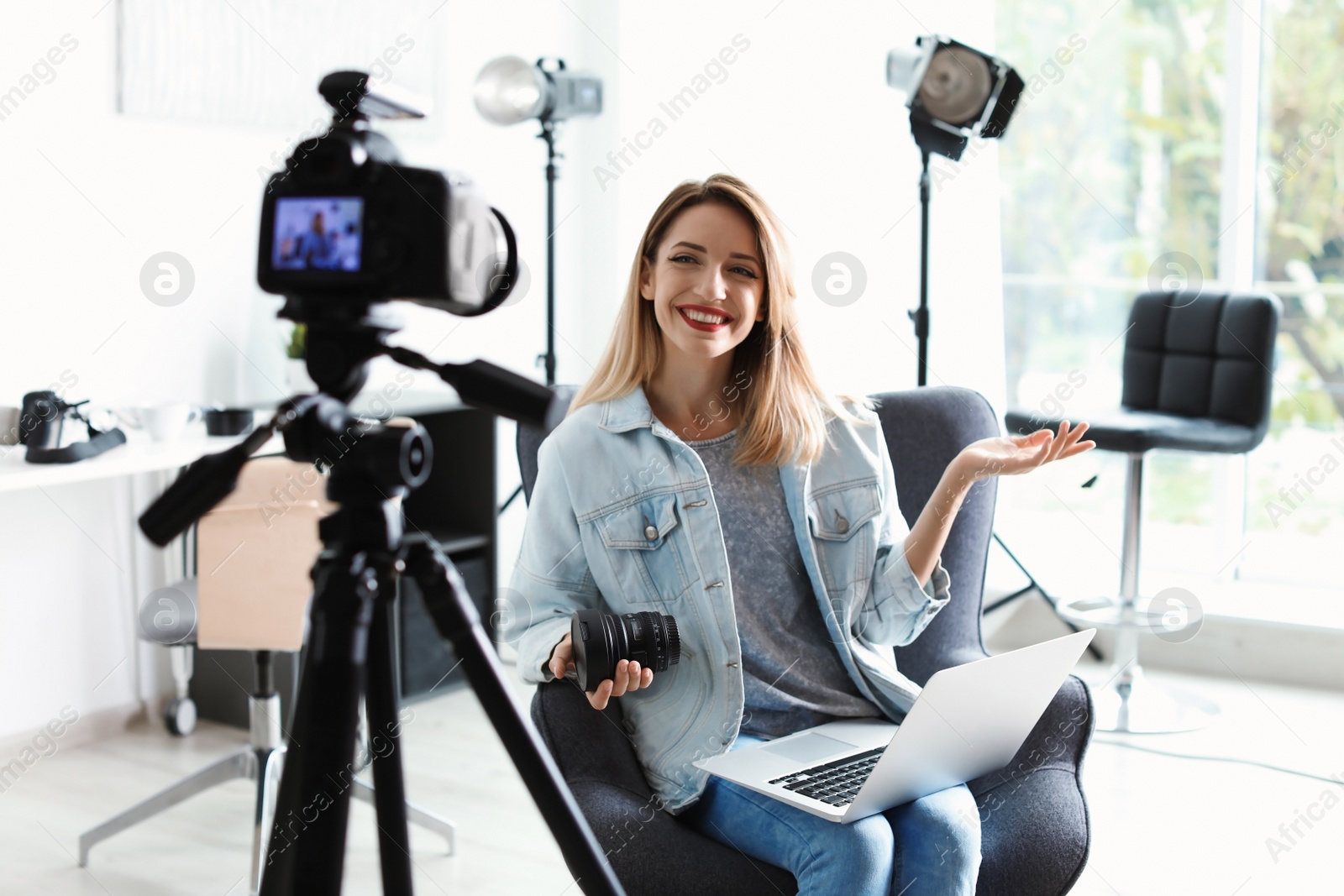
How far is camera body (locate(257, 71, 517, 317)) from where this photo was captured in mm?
824

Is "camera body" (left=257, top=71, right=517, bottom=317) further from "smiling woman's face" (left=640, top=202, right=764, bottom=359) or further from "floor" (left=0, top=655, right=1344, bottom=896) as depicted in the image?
"floor" (left=0, top=655, right=1344, bottom=896)

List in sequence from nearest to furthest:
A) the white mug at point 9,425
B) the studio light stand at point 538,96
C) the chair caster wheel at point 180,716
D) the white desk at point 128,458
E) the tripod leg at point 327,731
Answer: the tripod leg at point 327,731 → the white desk at point 128,458 → the white mug at point 9,425 → the chair caster wheel at point 180,716 → the studio light stand at point 538,96

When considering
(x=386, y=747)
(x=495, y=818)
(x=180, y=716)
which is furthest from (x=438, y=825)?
(x=386, y=747)

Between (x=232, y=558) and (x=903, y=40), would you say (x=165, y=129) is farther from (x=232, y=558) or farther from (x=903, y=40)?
(x=903, y=40)

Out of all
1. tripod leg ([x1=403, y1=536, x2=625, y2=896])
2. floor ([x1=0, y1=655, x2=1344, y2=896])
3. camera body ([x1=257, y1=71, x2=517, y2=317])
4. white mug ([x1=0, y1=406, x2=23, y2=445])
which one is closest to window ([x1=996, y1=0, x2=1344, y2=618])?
floor ([x1=0, y1=655, x2=1344, y2=896])

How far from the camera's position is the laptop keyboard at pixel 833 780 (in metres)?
1.39

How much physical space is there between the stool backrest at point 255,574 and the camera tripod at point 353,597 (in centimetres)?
130

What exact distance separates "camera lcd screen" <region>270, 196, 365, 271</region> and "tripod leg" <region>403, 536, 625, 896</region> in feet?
0.66

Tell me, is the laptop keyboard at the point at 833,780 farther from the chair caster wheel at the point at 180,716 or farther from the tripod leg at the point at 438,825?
the chair caster wheel at the point at 180,716

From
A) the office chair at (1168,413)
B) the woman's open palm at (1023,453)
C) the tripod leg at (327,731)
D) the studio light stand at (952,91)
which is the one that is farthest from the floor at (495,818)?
the studio light stand at (952,91)

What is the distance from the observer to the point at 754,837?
4.71ft

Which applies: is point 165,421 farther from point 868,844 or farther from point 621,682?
point 868,844

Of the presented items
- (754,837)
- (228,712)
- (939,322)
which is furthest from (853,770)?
(939,322)

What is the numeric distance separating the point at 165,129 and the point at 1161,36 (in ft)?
9.25
